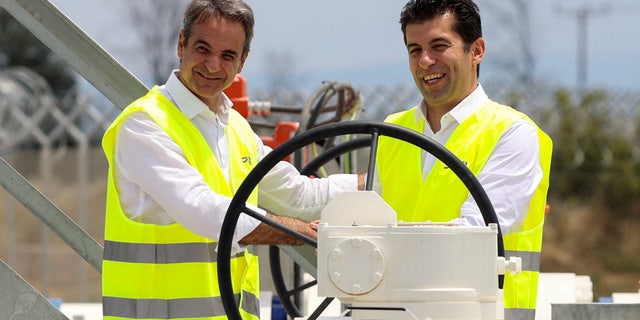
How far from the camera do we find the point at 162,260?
422cm

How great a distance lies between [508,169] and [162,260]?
1091 mm

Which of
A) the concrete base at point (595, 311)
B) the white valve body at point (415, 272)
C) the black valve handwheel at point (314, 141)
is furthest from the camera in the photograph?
the concrete base at point (595, 311)

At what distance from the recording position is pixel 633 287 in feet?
55.2

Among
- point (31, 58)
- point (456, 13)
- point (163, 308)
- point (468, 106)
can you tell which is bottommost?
point (163, 308)

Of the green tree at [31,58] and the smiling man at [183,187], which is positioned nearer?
the smiling man at [183,187]

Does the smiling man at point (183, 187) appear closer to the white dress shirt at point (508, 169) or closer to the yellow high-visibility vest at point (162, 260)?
the yellow high-visibility vest at point (162, 260)

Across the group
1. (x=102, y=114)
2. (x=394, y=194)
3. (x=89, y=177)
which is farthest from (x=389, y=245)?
(x=89, y=177)

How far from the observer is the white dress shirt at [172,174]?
4.05m

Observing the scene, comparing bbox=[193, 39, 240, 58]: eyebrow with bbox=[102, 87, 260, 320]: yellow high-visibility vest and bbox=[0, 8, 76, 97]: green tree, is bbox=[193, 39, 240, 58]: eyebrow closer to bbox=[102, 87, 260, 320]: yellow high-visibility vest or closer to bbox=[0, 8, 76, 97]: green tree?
bbox=[102, 87, 260, 320]: yellow high-visibility vest

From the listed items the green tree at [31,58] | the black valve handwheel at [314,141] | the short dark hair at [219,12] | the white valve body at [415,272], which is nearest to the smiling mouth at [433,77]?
the short dark hair at [219,12]

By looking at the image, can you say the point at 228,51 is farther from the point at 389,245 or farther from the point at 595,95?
the point at 595,95

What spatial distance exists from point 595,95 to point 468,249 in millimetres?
14587

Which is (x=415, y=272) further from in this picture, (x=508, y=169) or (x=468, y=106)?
(x=468, y=106)

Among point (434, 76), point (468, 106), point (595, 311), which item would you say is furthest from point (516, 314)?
point (434, 76)
